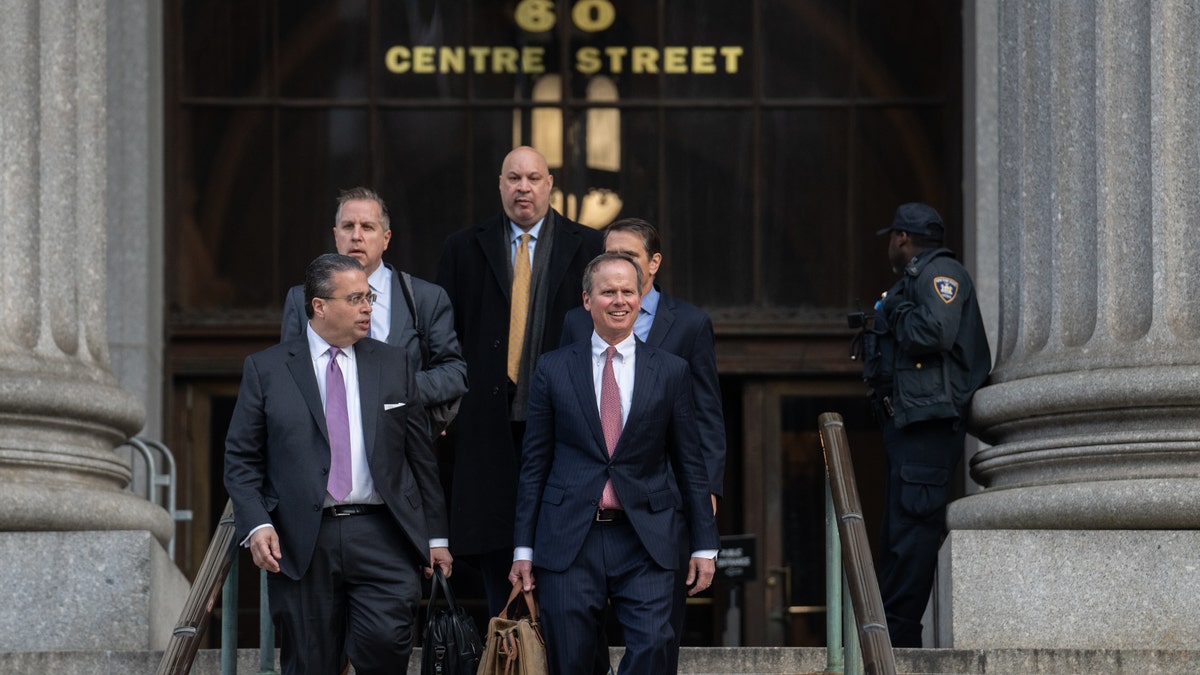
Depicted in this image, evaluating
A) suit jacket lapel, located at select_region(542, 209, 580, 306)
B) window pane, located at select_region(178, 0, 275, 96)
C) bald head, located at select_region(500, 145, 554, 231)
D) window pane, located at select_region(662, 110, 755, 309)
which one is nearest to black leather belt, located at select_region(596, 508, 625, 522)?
suit jacket lapel, located at select_region(542, 209, 580, 306)

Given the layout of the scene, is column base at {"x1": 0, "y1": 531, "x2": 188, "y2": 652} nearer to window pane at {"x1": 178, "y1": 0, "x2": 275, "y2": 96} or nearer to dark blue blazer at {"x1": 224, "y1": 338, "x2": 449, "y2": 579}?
dark blue blazer at {"x1": 224, "y1": 338, "x2": 449, "y2": 579}

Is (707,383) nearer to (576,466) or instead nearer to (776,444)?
(576,466)

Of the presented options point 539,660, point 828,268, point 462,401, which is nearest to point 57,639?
point 462,401

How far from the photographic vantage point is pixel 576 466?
348 inches

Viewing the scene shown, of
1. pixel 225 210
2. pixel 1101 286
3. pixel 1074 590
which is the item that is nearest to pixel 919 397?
pixel 1101 286

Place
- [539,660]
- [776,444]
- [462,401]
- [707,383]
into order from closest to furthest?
[539,660]
[707,383]
[462,401]
[776,444]

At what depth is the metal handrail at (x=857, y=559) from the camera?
8.13 m

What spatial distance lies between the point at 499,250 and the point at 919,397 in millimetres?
2121

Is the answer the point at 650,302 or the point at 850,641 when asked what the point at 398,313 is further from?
the point at 850,641

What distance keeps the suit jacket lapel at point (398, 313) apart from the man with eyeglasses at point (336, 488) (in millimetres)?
682

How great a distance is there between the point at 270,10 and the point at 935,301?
579 cm

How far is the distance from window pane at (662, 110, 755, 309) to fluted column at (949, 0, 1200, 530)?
3.54m

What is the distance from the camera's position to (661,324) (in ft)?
31.3

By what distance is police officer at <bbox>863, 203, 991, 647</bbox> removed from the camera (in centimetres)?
1082
